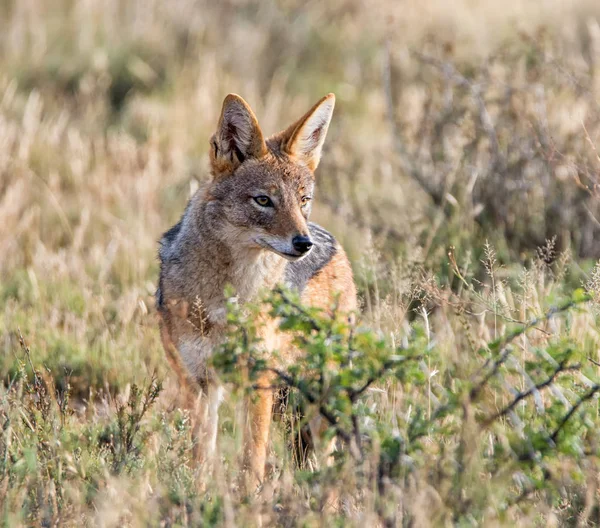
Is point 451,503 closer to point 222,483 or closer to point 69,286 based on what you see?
point 222,483

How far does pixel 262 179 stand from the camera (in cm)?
470

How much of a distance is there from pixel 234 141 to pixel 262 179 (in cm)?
28

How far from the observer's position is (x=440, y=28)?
43.3 feet

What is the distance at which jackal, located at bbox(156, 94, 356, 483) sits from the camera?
448 centimetres

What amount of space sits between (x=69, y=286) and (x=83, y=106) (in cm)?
419

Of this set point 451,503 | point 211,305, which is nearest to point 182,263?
point 211,305

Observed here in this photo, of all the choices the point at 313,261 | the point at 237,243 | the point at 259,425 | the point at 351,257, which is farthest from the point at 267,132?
the point at 259,425

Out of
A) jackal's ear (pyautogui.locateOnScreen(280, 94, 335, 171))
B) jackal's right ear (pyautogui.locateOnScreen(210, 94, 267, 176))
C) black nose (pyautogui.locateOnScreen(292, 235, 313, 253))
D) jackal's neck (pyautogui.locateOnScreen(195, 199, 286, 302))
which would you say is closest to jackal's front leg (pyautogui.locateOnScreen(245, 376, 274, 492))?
jackal's neck (pyautogui.locateOnScreen(195, 199, 286, 302))

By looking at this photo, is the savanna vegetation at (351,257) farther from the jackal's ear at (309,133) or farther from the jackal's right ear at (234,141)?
the jackal's right ear at (234,141)

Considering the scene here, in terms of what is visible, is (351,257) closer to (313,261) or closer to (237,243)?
(313,261)

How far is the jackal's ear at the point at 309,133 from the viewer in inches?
191

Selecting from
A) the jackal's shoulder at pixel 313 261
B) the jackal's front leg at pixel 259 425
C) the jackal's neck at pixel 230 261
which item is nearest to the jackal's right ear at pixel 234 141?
the jackal's neck at pixel 230 261

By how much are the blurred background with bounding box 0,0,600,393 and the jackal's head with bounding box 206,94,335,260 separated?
0.70 metres

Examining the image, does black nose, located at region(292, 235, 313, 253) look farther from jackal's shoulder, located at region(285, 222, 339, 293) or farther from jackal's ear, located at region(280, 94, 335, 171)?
jackal's ear, located at region(280, 94, 335, 171)
